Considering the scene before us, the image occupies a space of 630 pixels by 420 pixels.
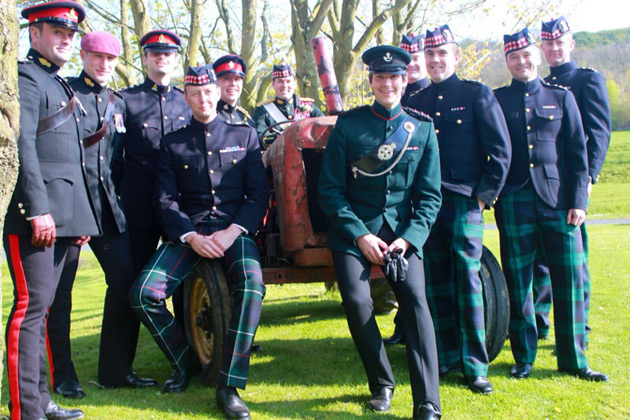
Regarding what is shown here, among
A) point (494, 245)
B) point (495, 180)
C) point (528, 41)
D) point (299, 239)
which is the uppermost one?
point (528, 41)

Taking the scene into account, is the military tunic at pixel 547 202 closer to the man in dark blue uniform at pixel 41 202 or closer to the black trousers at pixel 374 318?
the black trousers at pixel 374 318

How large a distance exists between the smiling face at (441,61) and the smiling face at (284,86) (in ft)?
7.19

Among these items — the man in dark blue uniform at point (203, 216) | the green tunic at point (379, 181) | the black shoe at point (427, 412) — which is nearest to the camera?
the black shoe at point (427, 412)

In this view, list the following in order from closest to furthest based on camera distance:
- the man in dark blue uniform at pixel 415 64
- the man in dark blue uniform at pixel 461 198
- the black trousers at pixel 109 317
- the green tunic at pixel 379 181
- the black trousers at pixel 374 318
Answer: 1. the black trousers at pixel 374 318
2. the green tunic at pixel 379 181
3. the man in dark blue uniform at pixel 461 198
4. the black trousers at pixel 109 317
5. the man in dark blue uniform at pixel 415 64

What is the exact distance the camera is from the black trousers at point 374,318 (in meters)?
3.55

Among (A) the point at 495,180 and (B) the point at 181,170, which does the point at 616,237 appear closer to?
(A) the point at 495,180

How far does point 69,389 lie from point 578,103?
4.08 m

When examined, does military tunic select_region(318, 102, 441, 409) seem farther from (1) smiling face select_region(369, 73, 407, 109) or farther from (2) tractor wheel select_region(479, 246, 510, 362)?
(2) tractor wheel select_region(479, 246, 510, 362)

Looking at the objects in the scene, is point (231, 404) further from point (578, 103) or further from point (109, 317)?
point (578, 103)

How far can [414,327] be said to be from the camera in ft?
11.8

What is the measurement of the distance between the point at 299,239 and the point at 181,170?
2.82 ft

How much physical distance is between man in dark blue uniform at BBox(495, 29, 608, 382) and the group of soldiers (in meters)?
0.01

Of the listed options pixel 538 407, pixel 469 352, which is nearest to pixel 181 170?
pixel 469 352

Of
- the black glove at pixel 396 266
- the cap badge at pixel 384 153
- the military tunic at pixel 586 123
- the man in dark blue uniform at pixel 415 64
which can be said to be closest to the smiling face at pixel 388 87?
the cap badge at pixel 384 153
